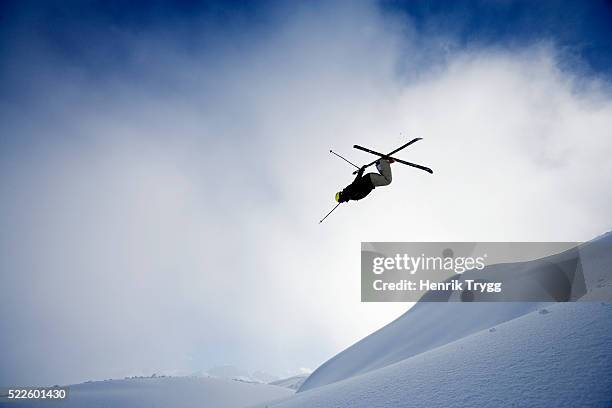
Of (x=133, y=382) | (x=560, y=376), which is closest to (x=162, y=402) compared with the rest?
(x=133, y=382)

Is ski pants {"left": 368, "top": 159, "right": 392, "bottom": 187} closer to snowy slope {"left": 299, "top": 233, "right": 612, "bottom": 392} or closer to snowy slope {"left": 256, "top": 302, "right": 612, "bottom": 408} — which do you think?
snowy slope {"left": 256, "top": 302, "right": 612, "bottom": 408}

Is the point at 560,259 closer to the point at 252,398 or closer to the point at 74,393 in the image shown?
the point at 252,398

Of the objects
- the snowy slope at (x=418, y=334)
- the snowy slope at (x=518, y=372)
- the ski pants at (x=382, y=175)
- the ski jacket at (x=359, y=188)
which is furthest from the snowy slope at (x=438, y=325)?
the ski jacket at (x=359, y=188)

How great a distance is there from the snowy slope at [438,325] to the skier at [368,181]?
8.21 m

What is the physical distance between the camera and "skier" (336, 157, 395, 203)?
11.8 metres

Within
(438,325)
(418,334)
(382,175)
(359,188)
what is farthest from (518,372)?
(418,334)

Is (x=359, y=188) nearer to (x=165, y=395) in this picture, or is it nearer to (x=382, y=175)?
(x=382, y=175)

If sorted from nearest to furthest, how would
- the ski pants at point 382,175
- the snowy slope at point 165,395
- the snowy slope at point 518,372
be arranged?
the snowy slope at point 518,372 < the ski pants at point 382,175 < the snowy slope at point 165,395

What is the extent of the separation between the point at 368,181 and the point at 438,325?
14996 millimetres

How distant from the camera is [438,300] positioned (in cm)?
2975

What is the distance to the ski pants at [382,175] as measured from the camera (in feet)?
38.6

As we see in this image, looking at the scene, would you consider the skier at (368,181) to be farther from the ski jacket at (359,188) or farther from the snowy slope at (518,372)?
the snowy slope at (518,372)

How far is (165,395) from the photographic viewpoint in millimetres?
26719

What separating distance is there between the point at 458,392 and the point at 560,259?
60.5 ft
